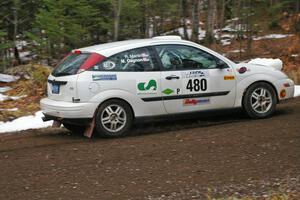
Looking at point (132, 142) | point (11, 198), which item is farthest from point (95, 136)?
point (11, 198)

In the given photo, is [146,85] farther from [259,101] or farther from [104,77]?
[259,101]

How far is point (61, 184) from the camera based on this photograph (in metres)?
6.27

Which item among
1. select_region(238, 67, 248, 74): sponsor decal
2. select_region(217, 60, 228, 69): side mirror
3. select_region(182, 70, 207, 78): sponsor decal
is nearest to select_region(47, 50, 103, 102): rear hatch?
select_region(182, 70, 207, 78): sponsor decal

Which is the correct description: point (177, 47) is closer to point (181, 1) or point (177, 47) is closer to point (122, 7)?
point (122, 7)

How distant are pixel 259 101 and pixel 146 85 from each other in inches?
89.8

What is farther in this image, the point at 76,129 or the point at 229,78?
the point at 76,129

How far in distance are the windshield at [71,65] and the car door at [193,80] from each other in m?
1.31

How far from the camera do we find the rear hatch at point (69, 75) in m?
8.74

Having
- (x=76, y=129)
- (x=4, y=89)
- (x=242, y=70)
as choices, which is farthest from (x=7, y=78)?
(x=242, y=70)

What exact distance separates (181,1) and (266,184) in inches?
771

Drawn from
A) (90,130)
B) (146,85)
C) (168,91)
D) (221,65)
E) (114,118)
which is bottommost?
(90,130)

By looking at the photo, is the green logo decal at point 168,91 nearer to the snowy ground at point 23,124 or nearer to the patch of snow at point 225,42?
the snowy ground at point 23,124

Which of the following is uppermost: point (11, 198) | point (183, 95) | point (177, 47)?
point (177, 47)

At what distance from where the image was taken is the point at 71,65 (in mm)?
9055
